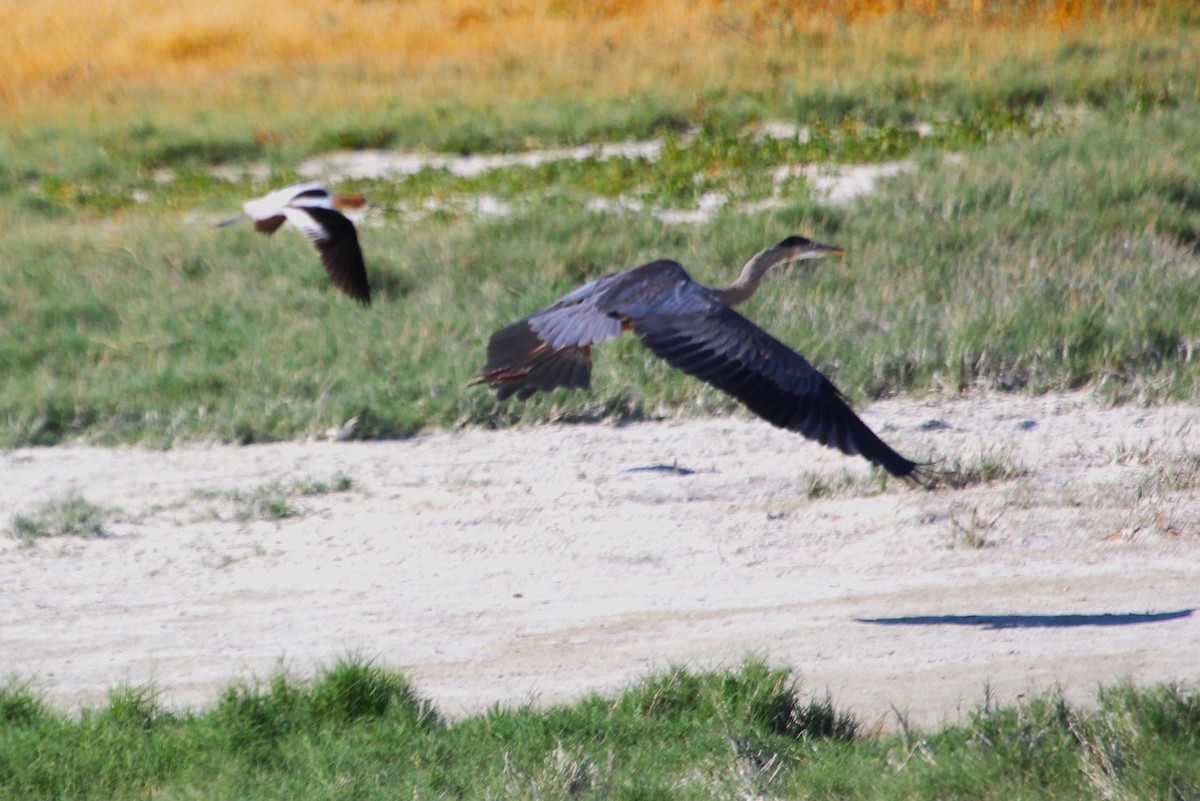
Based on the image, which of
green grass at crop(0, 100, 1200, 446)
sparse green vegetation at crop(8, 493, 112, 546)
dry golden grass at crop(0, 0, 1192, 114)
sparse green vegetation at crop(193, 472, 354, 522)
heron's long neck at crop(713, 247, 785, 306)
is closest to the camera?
sparse green vegetation at crop(8, 493, 112, 546)

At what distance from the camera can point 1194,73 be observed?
612 inches

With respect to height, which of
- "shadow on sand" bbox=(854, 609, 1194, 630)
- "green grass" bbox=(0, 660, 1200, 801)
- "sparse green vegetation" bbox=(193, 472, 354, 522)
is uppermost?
"green grass" bbox=(0, 660, 1200, 801)

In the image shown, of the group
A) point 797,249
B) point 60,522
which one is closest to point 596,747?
point 60,522

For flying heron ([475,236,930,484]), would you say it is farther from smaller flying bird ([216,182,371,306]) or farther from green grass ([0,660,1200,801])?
smaller flying bird ([216,182,371,306])

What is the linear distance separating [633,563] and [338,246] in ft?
8.03

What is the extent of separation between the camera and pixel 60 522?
23.4ft

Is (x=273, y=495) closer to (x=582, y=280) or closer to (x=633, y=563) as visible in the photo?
(x=633, y=563)

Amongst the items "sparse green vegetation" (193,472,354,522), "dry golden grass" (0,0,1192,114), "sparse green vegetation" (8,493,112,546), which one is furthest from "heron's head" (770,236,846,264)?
"dry golden grass" (0,0,1192,114)

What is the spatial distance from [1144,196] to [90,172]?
10.0 meters

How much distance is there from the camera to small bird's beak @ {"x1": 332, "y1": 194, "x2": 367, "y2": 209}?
7.87 meters

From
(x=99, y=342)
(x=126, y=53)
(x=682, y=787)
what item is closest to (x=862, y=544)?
(x=682, y=787)

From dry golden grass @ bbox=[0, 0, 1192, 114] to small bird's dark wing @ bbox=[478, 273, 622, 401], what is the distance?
32.0 feet

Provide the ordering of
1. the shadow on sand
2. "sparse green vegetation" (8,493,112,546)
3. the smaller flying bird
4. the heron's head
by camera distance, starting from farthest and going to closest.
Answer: the smaller flying bird → the heron's head → "sparse green vegetation" (8,493,112,546) → the shadow on sand

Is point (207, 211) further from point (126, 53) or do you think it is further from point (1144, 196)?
point (126, 53)
